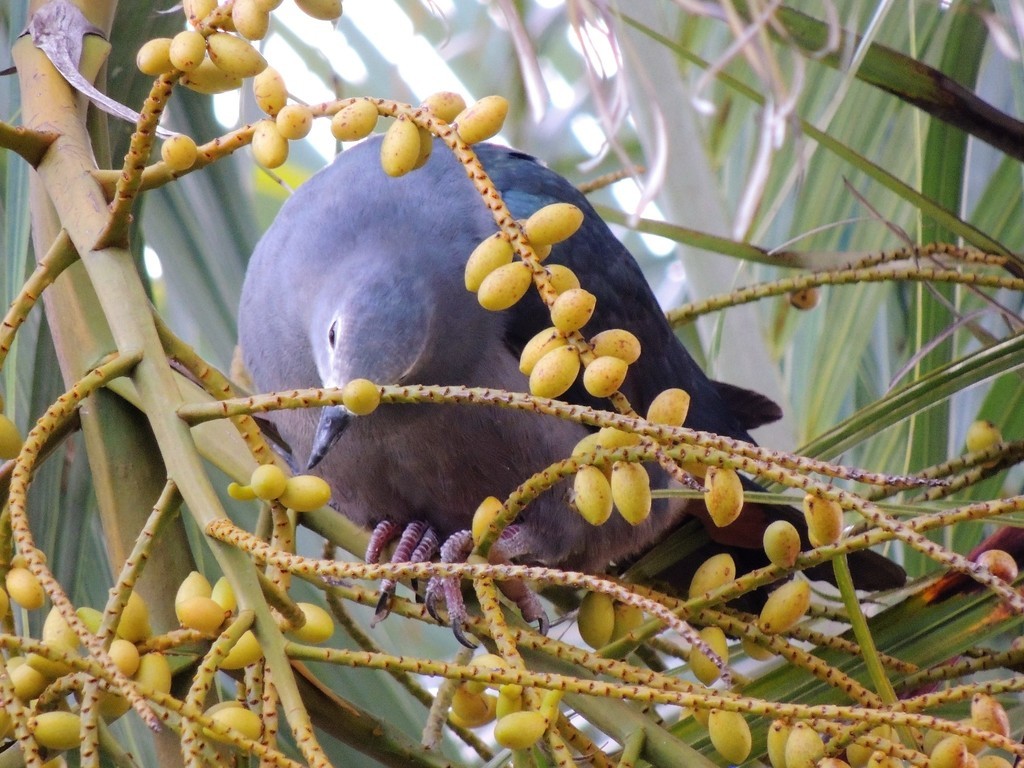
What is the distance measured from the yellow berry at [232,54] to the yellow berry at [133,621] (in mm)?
339

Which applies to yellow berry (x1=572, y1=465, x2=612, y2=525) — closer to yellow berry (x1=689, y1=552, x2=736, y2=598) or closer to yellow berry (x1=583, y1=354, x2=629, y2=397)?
yellow berry (x1=583, y1=354, x2=629, y2=397)

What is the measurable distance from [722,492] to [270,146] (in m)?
0.35

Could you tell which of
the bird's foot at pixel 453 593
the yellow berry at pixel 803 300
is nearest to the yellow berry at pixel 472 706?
the bird's foot at pixel 453 593

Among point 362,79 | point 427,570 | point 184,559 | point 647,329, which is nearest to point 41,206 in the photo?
point 184,559

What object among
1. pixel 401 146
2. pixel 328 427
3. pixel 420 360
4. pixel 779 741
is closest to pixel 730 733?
pixel 779 741

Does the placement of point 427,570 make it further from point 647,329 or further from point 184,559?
point 647,329

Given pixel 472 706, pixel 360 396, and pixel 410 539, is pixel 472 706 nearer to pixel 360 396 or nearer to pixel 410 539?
pixel 360 396

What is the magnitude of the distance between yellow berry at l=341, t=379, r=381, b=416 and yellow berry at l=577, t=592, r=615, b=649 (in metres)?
0.42

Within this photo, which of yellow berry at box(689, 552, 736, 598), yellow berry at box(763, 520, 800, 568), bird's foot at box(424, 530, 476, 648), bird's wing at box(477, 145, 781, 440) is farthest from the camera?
bird's wing at box(477, 145, 781, 440)

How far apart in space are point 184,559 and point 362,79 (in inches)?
57.5

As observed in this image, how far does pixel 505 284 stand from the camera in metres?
0.74

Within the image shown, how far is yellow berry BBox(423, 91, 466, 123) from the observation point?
758 millimetres

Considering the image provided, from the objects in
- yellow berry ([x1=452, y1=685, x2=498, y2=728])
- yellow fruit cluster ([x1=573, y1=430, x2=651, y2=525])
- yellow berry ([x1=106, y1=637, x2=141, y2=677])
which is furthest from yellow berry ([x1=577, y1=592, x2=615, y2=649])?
yellow berry ([x1=106, y1=637, x2=141, y2=677])

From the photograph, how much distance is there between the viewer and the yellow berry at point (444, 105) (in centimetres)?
76
